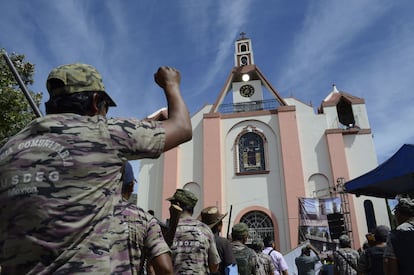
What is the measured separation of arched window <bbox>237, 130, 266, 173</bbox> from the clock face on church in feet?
8.32

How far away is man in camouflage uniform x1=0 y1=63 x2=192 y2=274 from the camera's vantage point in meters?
0.99

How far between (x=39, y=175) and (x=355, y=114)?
1756cm

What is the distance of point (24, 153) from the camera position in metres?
1.05

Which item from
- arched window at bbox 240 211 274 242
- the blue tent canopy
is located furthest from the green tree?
arched window at bbox 240 211 274 242

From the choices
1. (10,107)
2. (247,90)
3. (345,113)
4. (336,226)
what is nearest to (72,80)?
(10,107)

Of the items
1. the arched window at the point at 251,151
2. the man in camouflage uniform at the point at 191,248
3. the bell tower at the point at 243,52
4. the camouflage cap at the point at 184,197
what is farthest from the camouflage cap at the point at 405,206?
the bell tower at the point at 243,52

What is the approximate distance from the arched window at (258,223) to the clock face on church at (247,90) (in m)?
6.84

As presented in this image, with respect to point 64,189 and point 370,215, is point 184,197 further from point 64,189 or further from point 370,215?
point 370,215

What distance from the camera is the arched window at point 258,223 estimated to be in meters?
14.6

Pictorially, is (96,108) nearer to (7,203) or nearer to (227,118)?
(7,203)

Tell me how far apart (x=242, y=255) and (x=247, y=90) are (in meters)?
15.9

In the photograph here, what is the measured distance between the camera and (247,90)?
736 inches

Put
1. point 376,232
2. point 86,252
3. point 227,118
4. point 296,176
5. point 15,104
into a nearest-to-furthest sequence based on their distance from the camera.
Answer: point 86,252, point 376,232, point 15,104, point 296,176, point 227,118

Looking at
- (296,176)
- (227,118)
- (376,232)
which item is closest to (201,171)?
(227,118)
